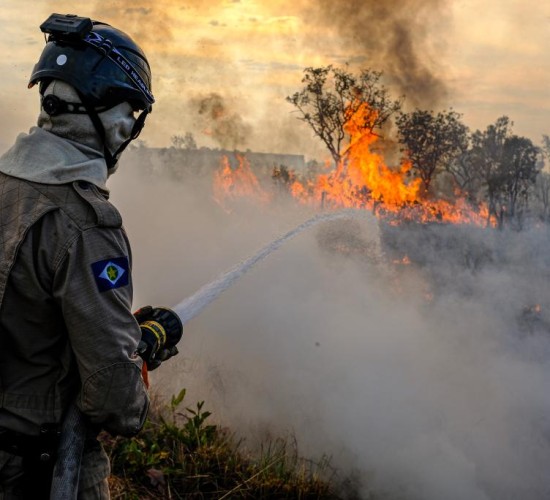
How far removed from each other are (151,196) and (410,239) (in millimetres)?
10056

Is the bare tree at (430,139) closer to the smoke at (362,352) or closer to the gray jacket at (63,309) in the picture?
the smoke at (362,352)

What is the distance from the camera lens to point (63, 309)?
1.68 metres

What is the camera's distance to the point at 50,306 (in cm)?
173

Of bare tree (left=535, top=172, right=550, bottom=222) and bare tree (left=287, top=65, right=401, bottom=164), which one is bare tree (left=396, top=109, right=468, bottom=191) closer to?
bare tree (left=287, top=65, right=401, bottom=164)

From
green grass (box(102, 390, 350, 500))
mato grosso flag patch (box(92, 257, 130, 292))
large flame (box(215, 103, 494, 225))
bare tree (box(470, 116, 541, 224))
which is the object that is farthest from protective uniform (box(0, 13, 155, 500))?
bare tree (box(470, 116, 541, 224))

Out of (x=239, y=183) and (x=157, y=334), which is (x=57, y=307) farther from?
(x=239, y=183)

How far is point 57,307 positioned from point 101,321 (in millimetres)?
149

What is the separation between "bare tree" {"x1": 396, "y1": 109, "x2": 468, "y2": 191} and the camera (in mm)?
27875

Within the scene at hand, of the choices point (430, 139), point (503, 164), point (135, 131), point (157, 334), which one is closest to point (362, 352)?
point (157, 334)

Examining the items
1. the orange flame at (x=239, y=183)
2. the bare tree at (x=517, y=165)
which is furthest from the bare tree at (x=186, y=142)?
the bare tree at (x=517, y=165)

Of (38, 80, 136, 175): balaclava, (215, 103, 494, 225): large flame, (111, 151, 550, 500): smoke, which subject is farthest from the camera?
(215, 103, 494, 225): large flame

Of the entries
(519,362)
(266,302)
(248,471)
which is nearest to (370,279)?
(266,302)

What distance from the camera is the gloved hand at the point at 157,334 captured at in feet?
6.91

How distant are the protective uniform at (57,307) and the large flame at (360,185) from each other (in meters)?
21.5
